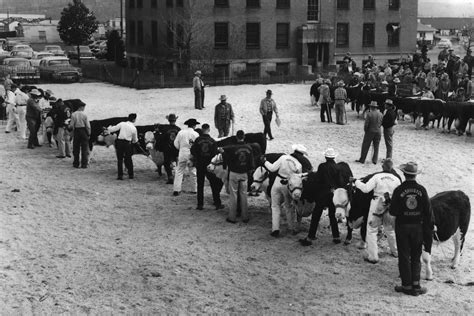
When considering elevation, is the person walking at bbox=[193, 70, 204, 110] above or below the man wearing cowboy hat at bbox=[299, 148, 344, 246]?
above

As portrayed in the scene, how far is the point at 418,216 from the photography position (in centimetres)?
1091

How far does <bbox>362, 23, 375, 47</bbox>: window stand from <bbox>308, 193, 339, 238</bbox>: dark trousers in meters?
43.2

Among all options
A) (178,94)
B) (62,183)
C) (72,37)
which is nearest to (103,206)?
(62,183)

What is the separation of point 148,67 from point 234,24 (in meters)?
8.91

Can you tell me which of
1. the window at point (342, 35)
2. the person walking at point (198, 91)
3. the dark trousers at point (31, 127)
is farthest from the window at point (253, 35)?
the dark trousers at point (31, 127)

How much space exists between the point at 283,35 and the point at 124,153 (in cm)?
3391

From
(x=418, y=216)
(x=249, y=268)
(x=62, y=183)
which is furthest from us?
(x=62, y=183)

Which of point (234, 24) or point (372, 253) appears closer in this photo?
point (372, 253)

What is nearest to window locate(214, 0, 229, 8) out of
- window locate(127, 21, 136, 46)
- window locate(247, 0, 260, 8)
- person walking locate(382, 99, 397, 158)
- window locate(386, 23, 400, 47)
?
window locate(247, 0, 260, 8)

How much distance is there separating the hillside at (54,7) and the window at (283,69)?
271 ft

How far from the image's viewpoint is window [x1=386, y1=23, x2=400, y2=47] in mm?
55625

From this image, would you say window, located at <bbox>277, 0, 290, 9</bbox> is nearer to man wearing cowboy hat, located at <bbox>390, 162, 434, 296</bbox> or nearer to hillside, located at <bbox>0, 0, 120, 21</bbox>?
man wearing cowboy hat, located at <bbox>390, 162, 434, 296</bbox>

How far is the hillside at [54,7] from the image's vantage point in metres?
129

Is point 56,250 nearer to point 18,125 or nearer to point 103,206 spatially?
point 103,206
